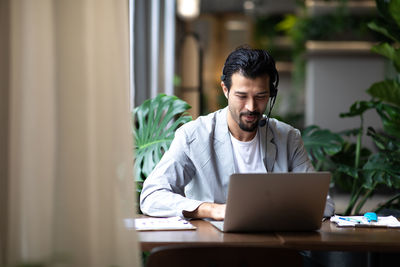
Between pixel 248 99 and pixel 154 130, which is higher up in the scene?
pixel 248 99

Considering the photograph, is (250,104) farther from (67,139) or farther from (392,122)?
(392,122)

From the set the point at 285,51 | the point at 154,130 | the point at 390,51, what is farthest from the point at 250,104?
the point at 285,51

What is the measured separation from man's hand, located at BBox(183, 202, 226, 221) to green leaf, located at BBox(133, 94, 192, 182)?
0.83 metres

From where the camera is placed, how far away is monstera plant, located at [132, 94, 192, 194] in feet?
9.73

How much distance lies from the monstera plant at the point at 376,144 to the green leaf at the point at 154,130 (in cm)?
89

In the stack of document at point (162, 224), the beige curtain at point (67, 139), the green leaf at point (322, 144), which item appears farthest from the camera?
the green leaf at point (322, 144)

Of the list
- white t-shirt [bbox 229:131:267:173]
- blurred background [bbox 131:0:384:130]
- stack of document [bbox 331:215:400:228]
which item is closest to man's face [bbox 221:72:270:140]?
white t-shirt [bbox 229:131:267:173]

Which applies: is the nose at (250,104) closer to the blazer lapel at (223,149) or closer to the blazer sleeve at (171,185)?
the blazer lapel at (223,149)

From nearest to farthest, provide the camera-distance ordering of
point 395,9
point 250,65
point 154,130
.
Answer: point 250,65 → point 154,130 → point 395,9

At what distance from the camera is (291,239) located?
176 centimetres

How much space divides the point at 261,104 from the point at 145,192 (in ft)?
1.97

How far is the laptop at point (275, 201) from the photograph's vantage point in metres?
1.75

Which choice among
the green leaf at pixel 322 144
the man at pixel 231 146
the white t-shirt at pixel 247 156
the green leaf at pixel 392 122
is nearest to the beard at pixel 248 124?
the man at pixel 231 146

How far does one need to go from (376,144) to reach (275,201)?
1.81m
